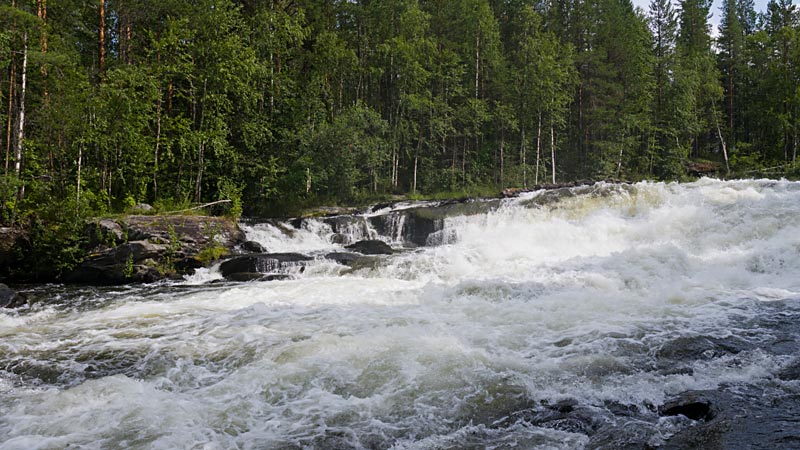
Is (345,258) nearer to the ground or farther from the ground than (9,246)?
nearer to the ground

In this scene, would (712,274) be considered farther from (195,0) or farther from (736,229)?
(195,0)

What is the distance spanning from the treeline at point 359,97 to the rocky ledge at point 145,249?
1.12 meters

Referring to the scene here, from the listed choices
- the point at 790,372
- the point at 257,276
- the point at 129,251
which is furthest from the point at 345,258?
the point at 790,372

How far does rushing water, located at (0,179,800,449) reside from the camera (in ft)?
14.1

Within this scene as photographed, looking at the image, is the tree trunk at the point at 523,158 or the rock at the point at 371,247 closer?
the rock at the point at 371,247

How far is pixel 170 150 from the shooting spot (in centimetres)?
1844

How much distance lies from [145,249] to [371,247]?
650 centimetres

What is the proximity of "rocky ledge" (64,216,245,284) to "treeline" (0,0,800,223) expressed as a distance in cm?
112

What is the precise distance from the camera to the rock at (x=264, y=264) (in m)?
12.5

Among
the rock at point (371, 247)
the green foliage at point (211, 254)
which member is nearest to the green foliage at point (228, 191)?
the green foliage at point (211, 254)

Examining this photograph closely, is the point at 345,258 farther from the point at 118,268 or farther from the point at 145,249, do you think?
the point at 118,268

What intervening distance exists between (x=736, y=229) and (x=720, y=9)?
41.3 meters

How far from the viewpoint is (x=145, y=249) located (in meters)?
12.6

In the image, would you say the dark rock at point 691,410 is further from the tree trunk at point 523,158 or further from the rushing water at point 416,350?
the tree trunk at point 523,158
